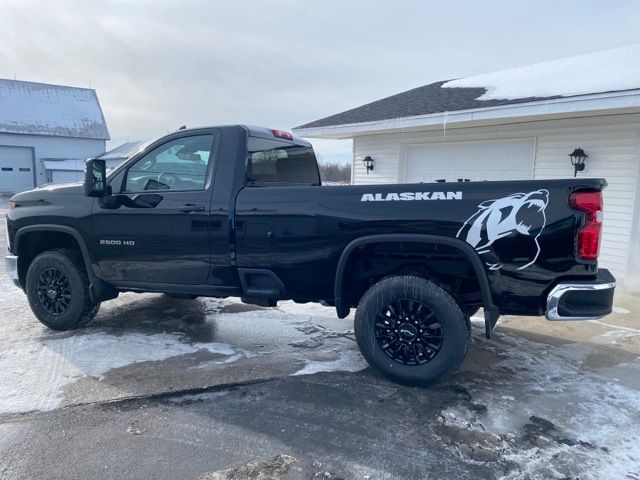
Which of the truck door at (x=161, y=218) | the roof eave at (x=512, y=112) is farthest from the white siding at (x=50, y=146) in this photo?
the truck door at (x=161, y=218)

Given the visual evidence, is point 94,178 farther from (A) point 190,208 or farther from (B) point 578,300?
(B) point 578,300

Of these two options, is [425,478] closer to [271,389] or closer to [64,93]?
[271,389]

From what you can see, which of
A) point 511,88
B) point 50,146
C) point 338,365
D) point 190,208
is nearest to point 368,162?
point 511,88

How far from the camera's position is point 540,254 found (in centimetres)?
325

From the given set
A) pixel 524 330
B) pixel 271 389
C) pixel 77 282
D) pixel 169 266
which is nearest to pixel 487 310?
pixel 271 389

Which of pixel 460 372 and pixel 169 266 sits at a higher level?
pixel 169 266

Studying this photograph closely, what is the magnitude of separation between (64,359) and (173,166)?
204 cm

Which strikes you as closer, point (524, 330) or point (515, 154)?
point (524, 330)

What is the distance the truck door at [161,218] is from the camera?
419 cm

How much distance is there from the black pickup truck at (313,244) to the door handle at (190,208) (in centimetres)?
1

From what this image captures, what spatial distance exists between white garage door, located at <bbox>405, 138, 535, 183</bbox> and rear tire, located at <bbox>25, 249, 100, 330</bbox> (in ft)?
23.3

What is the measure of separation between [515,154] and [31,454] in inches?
337

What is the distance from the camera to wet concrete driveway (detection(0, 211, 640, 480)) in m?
2.73

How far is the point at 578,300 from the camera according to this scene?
3.26 meters
